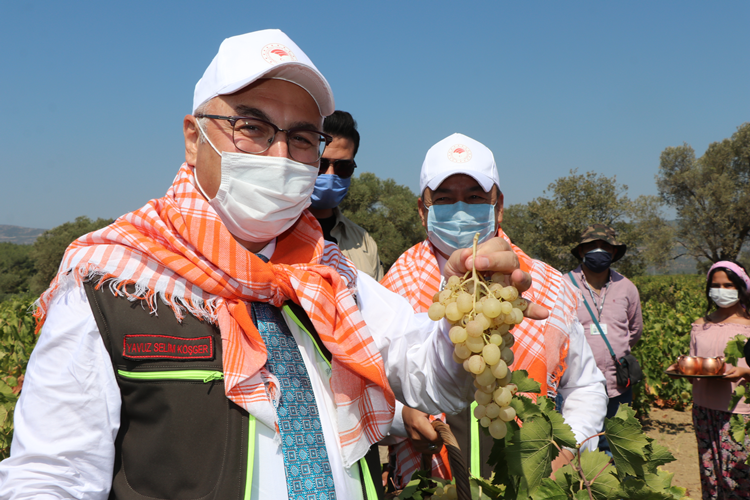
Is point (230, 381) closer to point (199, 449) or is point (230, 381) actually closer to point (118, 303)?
point (199, 449)

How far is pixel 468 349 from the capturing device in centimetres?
134

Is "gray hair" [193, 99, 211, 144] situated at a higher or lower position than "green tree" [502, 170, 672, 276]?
lower

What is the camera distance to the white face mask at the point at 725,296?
522 centimetres

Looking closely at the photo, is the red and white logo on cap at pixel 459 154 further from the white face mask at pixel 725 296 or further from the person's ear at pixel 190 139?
the white face mask at pixel 725 296

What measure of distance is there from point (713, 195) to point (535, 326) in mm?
40738

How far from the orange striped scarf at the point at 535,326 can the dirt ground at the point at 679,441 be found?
13.5 ft

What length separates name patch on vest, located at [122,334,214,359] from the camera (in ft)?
4.20

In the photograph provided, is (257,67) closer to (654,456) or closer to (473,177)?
(473,177)

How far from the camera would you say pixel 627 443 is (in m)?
1.47

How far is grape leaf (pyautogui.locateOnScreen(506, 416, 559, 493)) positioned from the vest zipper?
0.83m

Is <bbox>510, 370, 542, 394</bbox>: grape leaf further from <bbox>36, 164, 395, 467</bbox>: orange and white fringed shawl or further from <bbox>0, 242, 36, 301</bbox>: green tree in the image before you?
<bbox>0, 242, 36, 301</bbox>: green tree

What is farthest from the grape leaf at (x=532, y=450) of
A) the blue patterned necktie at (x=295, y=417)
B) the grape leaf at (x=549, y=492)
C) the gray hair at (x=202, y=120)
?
the gray hair at (x=202, y=120)

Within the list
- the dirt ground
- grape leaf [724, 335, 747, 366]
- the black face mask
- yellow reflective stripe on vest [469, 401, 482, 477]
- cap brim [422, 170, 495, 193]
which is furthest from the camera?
the dirt ground

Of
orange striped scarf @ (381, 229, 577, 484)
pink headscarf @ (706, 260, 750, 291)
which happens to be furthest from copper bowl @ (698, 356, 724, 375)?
orange striped scarf @ (381, 229, 577, 484)
